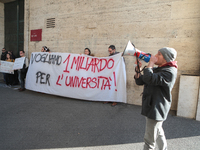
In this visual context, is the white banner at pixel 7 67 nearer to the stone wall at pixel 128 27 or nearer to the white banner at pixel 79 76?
the white banner at pixel 79 76

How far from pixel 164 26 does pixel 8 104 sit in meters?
5.26

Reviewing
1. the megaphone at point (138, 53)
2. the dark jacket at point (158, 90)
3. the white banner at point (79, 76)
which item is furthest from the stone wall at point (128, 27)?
the dark jacket at point (158, 90)

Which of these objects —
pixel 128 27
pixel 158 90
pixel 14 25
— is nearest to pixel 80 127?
pixel 158 90

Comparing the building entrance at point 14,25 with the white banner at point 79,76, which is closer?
the white banner at point 79,76

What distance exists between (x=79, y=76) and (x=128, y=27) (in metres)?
2.33

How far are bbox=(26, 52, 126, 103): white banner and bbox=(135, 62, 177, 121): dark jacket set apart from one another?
2807 mm

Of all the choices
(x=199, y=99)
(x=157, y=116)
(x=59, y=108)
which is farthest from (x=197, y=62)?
(x=59, y=108)

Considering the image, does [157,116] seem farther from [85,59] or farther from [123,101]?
[85,59]

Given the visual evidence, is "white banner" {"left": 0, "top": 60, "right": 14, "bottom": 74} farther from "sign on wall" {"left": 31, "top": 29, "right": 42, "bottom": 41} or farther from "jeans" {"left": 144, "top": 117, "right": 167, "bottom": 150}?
"jeans" {"left": 144, "top": 117, "right": 167, "bottom": 150}

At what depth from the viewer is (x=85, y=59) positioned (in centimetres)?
525

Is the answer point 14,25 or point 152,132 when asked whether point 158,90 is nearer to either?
point 152,132

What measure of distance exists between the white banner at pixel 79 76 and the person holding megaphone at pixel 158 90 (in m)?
2.80

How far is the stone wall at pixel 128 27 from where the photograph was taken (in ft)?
14.0

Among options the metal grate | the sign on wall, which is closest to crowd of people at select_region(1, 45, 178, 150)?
the metal grate
